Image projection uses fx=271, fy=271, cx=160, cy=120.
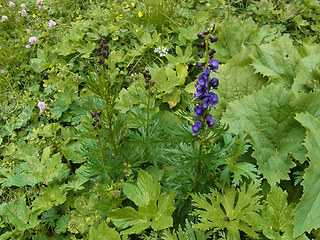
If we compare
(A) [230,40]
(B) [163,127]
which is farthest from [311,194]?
(A) [230,40]

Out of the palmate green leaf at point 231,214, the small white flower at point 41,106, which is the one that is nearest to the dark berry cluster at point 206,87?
the palmate green leaf at point 231,214

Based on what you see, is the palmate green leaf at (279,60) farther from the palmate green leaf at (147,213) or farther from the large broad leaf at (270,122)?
the palmate green leaf at (147,213)

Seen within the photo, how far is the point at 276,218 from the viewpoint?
175 cm

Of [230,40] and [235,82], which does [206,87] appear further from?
[230,40]

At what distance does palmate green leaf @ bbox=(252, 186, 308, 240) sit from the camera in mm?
1708

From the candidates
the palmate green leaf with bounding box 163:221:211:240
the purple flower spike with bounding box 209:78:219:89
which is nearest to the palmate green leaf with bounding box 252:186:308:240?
the palmate green leaf with bounding box 163:221:211:240

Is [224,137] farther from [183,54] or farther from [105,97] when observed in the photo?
[183,54]

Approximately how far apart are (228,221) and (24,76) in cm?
303

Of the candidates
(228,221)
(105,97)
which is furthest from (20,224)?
(228,221)

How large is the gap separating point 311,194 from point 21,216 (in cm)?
211

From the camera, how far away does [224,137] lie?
198cm

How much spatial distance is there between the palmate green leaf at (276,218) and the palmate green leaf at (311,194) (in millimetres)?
73

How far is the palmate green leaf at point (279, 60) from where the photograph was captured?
2.64 metres

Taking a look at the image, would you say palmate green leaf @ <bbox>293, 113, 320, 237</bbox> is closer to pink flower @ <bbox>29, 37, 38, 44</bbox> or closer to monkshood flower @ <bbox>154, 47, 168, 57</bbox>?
monkshood flower @ <bbox>154, 47, 168, 57</bbox>
